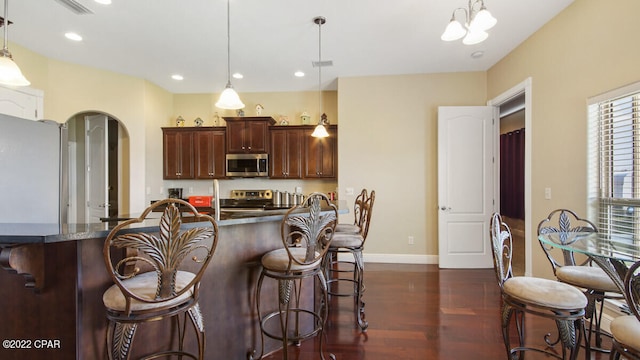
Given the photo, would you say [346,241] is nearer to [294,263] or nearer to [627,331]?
[294,263]

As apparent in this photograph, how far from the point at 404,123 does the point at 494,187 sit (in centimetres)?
158

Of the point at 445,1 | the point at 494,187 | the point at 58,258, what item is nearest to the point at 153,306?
the point at 58,258

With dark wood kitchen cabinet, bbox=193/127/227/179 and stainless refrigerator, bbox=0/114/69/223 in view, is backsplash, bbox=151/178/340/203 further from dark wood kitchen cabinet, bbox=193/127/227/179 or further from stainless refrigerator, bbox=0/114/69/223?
stainless refrigerator, bbox=0/114/69/223

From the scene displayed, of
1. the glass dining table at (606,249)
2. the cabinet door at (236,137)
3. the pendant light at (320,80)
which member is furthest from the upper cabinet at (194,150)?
the glass dining table at (606,249)

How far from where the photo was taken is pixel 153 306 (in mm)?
1244

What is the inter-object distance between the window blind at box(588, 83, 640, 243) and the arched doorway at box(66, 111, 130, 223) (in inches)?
231

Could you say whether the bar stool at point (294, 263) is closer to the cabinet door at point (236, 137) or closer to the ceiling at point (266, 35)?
the ceiling at point (266, 35)

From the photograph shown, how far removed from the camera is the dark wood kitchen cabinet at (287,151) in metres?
5.03

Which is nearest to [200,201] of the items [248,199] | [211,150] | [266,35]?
[248,199]

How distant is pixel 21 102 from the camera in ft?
11.7

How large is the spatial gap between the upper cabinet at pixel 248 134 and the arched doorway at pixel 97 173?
5.33 feet

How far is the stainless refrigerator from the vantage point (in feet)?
7.09

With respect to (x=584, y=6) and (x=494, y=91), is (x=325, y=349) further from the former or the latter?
(x=494, y=91)

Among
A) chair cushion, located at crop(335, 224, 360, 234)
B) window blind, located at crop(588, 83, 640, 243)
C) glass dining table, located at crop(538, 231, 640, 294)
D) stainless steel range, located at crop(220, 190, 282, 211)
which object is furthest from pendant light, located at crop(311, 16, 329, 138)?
glass dining table, located at crop(538, 231, 640, 294)
